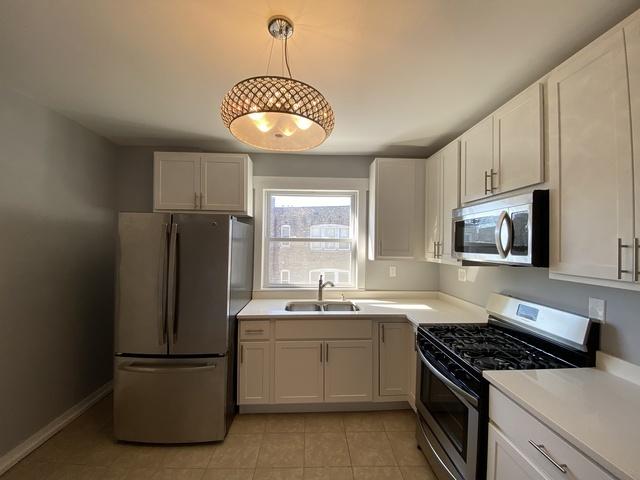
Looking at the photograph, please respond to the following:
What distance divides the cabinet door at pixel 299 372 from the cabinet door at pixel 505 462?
135 centimetres

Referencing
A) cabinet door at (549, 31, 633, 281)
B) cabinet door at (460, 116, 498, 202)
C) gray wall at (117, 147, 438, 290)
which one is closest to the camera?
cabinet door at (549, 31, 633, 281)

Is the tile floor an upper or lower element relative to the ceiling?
lower

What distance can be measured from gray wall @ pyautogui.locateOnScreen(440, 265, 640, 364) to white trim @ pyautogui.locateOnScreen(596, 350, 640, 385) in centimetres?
2

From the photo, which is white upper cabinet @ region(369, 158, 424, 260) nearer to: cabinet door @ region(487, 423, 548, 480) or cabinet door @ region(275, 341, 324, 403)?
cabinet door @ region(275, 341, 324, 403)

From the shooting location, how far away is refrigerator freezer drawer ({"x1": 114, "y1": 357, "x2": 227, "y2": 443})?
82.4 inches

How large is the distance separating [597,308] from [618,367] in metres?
0.28

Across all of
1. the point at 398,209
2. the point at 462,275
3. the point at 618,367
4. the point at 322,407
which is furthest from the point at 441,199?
the point at 322,407

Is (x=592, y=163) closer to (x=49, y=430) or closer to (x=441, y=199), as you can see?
(x=441, y=199)

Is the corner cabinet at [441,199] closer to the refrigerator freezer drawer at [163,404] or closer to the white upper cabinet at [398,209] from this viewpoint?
the white upper cabinet at [398,209]

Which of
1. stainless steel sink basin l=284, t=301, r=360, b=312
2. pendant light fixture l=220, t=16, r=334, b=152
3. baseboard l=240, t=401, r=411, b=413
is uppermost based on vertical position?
pendant light fixture l=220, t=16, r=334, b=152

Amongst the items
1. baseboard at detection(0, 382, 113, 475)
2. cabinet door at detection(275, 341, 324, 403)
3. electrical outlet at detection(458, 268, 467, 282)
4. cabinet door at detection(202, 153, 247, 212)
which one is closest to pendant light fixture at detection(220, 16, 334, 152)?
cabinet door at detection(202, 153, 247, 212)

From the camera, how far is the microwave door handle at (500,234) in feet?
4.94

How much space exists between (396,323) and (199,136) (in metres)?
2.46

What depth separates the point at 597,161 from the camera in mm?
1139
